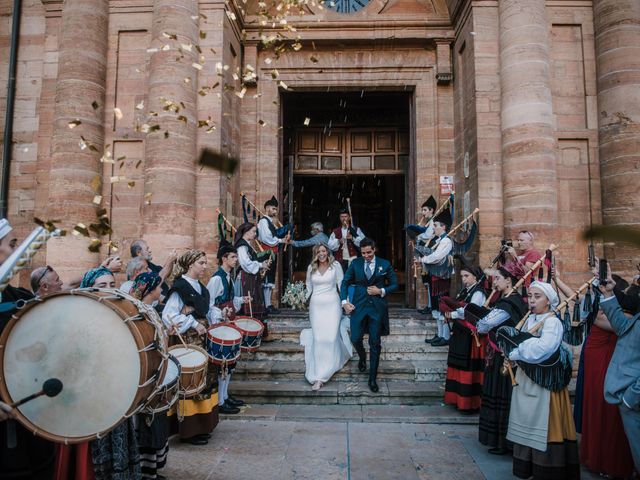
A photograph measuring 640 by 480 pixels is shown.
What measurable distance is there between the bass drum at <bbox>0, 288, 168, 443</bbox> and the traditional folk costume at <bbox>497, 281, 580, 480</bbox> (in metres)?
2.93

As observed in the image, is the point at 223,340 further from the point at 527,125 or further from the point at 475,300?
the point at 527,125

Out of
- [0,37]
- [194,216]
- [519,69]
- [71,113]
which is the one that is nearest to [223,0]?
[71,113]

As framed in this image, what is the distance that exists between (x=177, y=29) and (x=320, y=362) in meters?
6.03

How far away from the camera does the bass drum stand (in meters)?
2.58

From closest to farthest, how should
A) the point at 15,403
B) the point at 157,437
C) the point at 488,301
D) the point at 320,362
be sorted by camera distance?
the point at 15,403, the point at 157,437, the point at 488,301, the point at 320,362

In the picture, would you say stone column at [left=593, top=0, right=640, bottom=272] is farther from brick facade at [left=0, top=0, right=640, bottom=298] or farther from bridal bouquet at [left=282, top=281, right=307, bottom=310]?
bridal bouquet at [left=282, top=281, right=307, bottom=310]

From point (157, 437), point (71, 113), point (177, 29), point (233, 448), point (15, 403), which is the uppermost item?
point (177, 29)

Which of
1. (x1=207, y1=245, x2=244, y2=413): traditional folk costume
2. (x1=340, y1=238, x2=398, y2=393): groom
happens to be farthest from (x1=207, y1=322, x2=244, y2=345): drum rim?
(x1=340, y1=238, x2=398, y2=393): groom

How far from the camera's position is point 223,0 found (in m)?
8.68

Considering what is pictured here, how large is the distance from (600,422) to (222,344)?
364 centimetres

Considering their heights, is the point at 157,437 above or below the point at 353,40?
below

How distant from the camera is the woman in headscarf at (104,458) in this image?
9.93 ft

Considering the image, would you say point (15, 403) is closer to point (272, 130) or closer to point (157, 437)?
point (157, 437)

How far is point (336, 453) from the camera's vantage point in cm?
467
